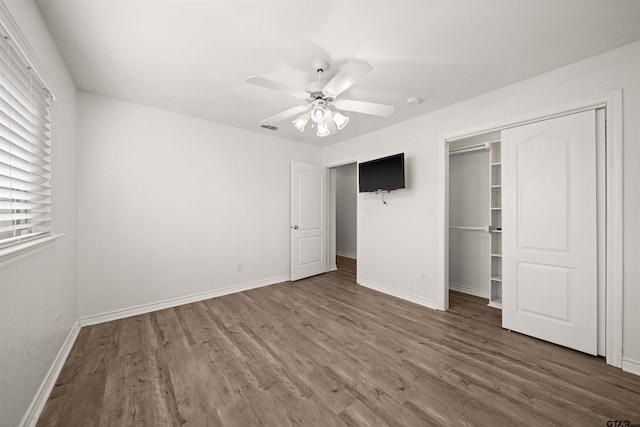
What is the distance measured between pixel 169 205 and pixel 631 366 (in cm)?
463

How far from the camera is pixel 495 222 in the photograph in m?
3.44

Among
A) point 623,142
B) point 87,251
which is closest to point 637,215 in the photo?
point 623,142

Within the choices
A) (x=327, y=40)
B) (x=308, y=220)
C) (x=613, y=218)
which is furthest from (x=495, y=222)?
(x=327, y=40)

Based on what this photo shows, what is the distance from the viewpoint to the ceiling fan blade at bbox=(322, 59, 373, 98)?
5.01ft

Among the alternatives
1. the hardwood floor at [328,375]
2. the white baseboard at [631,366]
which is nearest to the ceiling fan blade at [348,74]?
the hardwood floor at [328,375]

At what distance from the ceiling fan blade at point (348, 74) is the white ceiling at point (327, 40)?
0.34 meters

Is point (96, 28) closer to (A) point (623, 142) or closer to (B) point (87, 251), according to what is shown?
(B) point (87, 251)

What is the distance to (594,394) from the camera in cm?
163

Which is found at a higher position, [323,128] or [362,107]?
[362,107]

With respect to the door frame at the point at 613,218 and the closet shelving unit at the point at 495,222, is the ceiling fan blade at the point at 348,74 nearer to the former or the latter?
the door frame at the point at 613,218

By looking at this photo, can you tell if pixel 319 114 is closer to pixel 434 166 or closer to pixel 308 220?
pixel 434 166

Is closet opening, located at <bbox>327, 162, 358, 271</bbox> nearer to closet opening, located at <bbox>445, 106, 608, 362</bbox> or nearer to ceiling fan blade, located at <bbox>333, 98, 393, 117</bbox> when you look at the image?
closet opening, located at <bbox>445, 106, 608, 362</bbox>

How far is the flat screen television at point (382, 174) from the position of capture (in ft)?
10.9

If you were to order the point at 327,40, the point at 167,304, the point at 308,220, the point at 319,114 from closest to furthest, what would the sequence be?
the point at 327,40 < the point at 319,114 < the point at 167,304 < the point at 308,220
